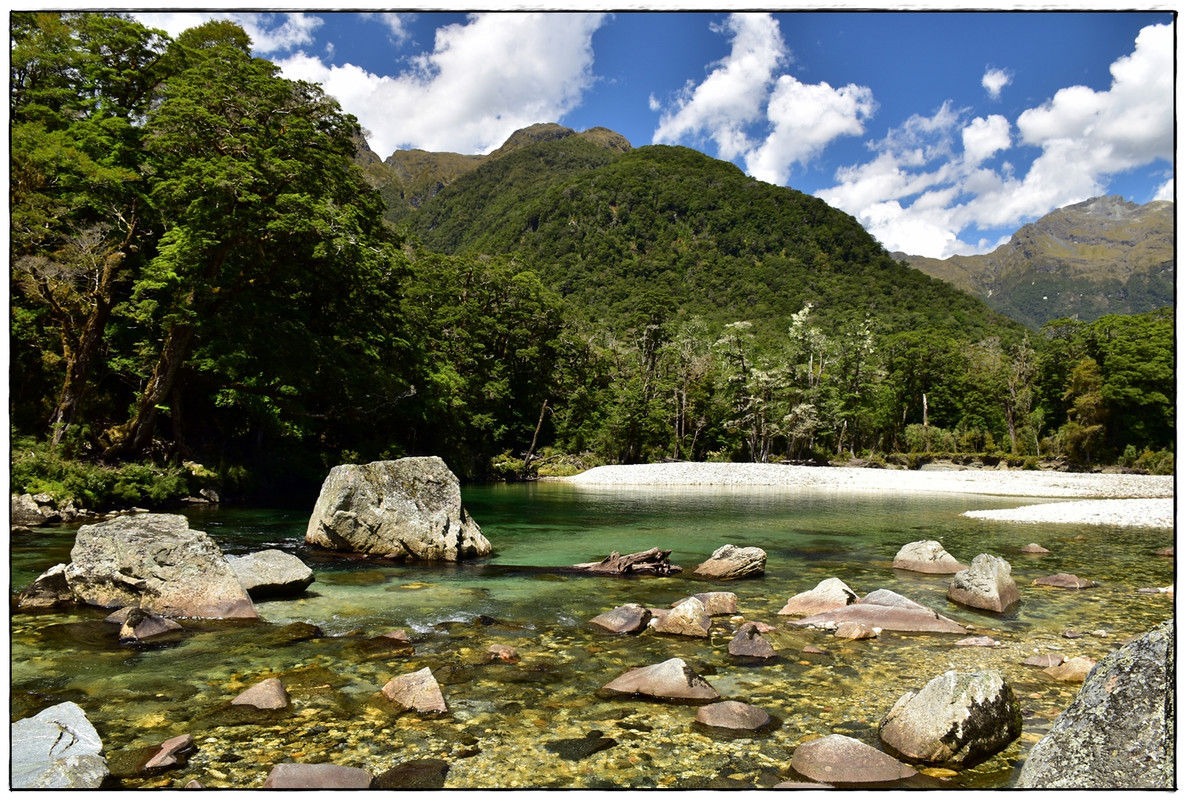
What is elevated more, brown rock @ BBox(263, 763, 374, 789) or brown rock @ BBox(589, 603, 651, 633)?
brown rock @ BBox(263, 763, 374, 789)

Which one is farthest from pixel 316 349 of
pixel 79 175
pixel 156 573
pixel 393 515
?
pixel 156 573

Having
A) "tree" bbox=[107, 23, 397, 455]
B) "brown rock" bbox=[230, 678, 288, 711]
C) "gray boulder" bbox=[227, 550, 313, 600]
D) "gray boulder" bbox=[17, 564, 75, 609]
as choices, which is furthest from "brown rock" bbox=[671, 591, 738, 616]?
"tree" bbox=[107, 23, 397, 455]

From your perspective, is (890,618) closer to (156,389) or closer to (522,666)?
(522,666)

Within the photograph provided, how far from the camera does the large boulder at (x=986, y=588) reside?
9320 millimetres

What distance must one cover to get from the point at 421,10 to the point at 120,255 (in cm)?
2127

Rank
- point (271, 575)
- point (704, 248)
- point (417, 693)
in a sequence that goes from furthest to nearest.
→ point (704, 248), point (271, 575), point (417, 693)

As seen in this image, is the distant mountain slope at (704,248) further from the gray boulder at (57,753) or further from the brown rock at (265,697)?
the gray boulder at (57,753)

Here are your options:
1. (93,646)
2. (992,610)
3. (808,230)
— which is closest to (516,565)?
(93,646)

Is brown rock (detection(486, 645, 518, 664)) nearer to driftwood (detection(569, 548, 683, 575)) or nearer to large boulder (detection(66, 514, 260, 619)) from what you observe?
large boulder (detection(66, 514, 260, 619))

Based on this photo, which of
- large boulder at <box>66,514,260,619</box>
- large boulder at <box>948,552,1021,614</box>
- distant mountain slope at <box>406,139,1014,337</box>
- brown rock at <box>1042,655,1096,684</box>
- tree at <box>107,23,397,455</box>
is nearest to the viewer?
brown rock at <box>1042,655,1096,684</box>

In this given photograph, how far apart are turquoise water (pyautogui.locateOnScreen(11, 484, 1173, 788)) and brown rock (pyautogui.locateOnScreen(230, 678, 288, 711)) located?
131mm

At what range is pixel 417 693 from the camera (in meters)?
5.39

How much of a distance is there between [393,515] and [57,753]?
33.0 feet

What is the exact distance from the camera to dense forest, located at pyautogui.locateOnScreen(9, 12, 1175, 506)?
62.8 feet
